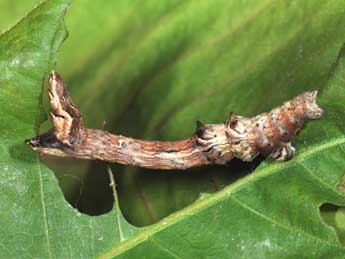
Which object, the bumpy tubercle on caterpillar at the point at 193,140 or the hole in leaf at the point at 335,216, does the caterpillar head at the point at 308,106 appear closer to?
the bumpy tubercle on caterpillar at the point at 193,140

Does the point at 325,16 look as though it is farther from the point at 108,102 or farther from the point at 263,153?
the point at 108,102

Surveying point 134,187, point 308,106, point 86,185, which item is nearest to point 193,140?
point 308,106

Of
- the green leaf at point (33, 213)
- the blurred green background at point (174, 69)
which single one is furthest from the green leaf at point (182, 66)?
the green leaf at point (33, 213)

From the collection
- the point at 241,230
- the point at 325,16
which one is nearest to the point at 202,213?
the point at 241,230

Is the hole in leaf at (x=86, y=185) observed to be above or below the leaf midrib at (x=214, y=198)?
below

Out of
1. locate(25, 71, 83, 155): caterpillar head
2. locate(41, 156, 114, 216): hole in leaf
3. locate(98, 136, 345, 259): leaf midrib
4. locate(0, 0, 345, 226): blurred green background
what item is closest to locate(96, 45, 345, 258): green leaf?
locate(98, 136, 345, 259): leaf midrib

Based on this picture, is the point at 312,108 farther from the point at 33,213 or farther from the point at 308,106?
the point at 33,213

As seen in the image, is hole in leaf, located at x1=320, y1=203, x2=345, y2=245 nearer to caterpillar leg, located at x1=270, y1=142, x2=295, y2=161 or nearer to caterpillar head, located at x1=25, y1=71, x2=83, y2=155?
caterpillar leg, located at x1=270, y1=142, x2=295, y2=161
